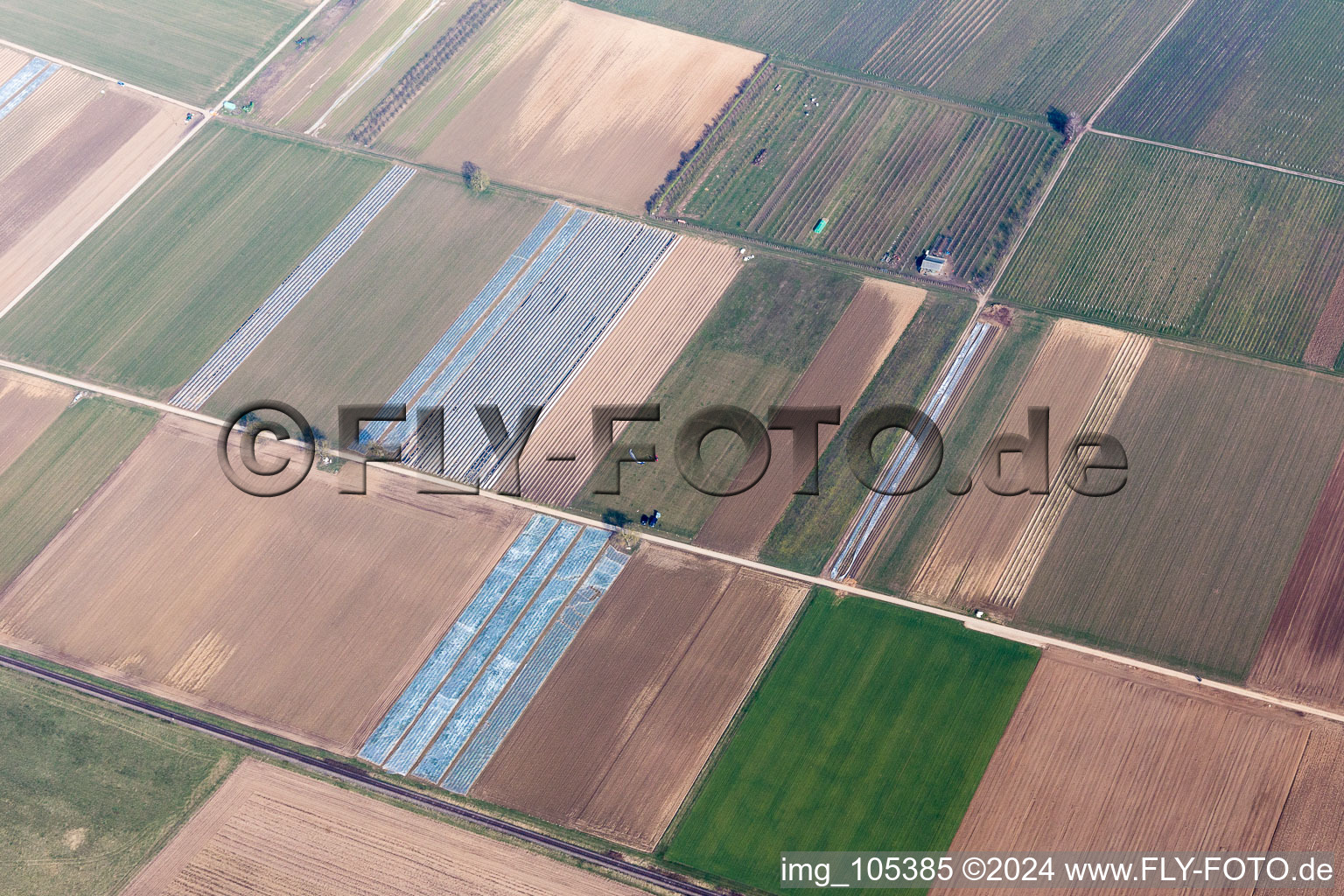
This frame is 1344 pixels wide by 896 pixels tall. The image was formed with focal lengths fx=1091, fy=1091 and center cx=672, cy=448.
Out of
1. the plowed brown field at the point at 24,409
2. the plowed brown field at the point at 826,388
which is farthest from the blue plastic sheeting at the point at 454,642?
the plowed brown field at the point at 24,409

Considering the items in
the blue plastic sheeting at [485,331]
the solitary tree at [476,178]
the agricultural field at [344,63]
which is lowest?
the blue plastic sheeting at [485,331]

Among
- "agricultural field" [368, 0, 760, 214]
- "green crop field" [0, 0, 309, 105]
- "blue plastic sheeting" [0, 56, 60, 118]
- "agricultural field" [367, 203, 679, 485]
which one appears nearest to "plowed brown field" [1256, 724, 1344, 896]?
"agricultural field" [367, 203, 679, 485]

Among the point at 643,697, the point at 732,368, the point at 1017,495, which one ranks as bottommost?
the point at 643,697

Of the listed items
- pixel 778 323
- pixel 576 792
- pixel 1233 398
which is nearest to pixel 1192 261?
pixel 1233 398

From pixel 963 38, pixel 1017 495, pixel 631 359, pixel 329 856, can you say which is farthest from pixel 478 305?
pixel 963 38

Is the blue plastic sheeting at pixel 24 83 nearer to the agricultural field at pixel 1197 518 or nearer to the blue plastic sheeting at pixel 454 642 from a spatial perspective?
the blue plastic sheeting at pixel 454 642

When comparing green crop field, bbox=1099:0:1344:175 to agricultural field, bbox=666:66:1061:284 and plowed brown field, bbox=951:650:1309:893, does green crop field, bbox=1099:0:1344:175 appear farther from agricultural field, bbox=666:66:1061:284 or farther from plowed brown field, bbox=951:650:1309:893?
plowed brown field, bbox=951:650:1309:893

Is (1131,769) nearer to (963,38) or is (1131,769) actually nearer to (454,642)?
(454,642)
